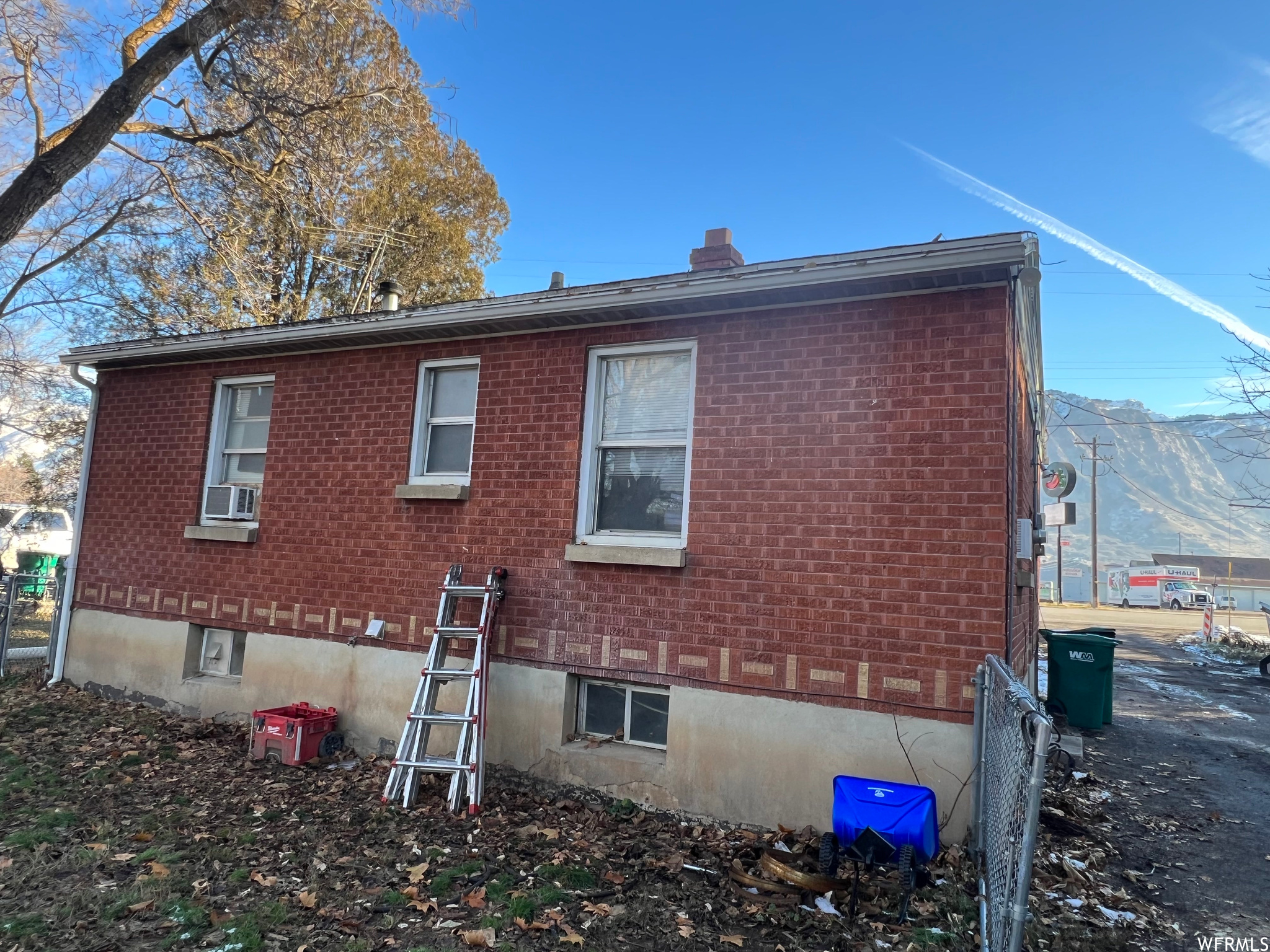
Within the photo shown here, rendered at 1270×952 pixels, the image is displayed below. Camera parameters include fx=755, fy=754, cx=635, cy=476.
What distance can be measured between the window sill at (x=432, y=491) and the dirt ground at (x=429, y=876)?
2.46 meters

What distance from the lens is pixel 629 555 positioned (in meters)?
5.95

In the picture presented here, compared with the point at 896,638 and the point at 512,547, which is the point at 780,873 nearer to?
the point at 896,638

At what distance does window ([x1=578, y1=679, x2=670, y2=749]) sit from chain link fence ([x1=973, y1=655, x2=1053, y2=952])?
2287mm

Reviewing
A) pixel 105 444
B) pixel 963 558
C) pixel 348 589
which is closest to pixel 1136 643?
pixel 963 558

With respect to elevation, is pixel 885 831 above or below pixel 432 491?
below

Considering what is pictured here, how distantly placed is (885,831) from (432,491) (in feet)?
15.2

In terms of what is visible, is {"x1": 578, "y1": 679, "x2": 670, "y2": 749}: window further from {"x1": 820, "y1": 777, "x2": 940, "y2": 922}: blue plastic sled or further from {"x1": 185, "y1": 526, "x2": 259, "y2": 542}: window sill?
{"x1": 185, "y1": 526, "x2": 259, "y2": 542}: window sill

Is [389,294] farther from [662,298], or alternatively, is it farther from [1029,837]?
[1029,837]

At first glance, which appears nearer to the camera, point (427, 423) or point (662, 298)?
point (662, 298)

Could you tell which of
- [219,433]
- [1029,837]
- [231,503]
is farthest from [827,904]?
[219,433]

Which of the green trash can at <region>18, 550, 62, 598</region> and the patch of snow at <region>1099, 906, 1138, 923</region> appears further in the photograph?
the green trash can at <region>18, 550, 62, 598</region>

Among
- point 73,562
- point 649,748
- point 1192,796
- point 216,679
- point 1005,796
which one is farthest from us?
point 73,562

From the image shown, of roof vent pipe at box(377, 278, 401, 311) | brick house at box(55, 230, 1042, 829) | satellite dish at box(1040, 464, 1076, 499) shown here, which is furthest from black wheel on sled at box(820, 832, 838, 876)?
satellite dish at box(1040, 464, 1076, 499)

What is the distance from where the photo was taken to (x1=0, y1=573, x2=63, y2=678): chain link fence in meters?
9.84
